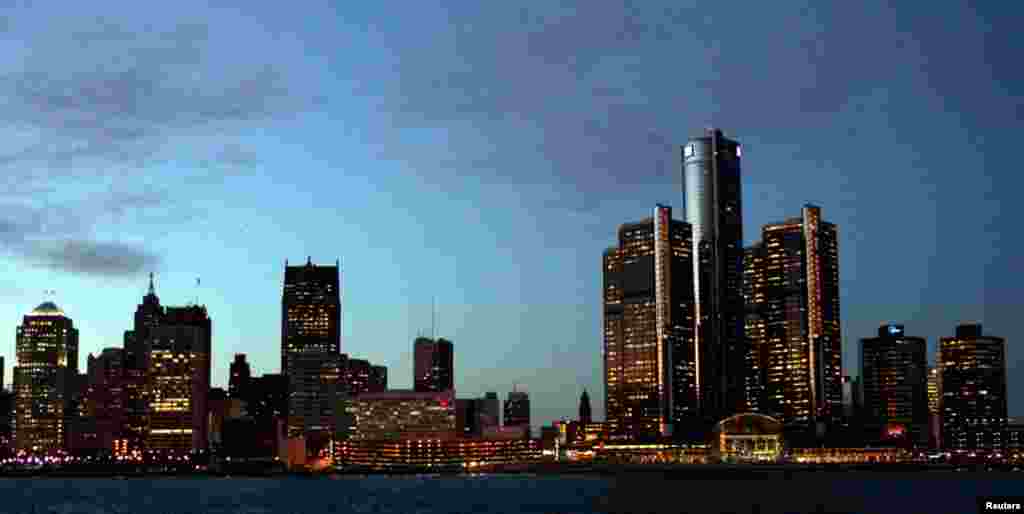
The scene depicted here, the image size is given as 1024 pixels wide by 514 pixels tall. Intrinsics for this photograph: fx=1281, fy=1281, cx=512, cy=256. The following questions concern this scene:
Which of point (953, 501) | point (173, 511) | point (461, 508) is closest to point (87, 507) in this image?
point (173, 511)

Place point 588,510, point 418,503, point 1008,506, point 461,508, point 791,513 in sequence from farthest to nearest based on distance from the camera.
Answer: point 418,503 → point 461,508 → point 588,510 → point 791,513 → point 1008,506

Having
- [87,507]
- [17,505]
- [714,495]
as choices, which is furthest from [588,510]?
[17,505]

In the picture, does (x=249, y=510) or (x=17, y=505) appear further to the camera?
(x=17, y=505)

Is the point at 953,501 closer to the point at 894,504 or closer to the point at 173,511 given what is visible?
the point at 894,504

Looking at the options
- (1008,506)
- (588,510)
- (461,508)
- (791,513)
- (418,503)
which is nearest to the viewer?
(1008,506)

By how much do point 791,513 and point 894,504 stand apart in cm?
3498

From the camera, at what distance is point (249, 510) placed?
177625 mm

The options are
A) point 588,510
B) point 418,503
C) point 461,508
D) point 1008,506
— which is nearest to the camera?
point 1008,506

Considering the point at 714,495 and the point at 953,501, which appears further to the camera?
the point at 714,495

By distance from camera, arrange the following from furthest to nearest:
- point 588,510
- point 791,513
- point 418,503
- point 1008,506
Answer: point 418,503
point 588,510
point 791,513
point 1008,506

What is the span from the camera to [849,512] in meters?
146

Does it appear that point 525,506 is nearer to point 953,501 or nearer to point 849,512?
point 849,512

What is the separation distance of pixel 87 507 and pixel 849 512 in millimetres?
112092

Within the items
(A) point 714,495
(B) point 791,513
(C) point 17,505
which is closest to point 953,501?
(A) point 714,495
